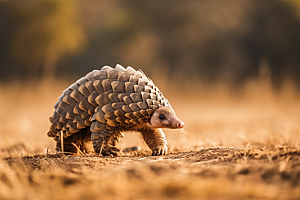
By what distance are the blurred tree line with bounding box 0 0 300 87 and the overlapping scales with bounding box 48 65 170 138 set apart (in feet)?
48.1

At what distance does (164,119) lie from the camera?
3.87 metres

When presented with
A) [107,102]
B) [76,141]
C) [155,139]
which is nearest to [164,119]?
[155,139]

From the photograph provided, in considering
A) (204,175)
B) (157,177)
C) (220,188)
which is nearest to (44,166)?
(157,177)

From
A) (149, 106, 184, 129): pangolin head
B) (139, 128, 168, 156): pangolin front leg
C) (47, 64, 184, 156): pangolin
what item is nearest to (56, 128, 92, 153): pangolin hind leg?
(47, 64, 184, 156): pangolin

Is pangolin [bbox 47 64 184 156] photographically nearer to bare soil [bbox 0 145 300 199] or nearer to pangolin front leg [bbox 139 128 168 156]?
pangolin front leg [bbox 139 128 168 156]

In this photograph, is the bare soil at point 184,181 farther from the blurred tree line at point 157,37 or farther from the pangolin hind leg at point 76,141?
the blurred tree line at point 157,37

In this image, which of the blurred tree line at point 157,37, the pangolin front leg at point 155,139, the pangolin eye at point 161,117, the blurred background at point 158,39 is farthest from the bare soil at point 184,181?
the blurred tree line at point 157,37

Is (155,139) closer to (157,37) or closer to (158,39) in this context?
(158,39)

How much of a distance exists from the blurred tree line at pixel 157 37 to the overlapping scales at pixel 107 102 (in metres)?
14.6

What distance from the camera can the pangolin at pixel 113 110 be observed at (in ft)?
12.7

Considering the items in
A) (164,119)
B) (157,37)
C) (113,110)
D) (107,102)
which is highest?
(157,37)

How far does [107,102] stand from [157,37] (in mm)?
21695

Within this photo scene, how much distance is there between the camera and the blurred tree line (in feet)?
67.2

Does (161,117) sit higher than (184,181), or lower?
higher
